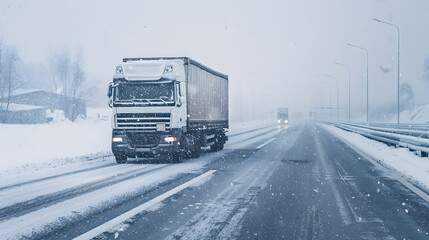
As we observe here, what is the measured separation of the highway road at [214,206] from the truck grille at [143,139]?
8.50 ft


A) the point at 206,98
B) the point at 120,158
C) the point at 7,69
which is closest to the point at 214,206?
the point at 120,158

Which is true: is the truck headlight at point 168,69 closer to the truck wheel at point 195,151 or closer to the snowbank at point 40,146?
the truck wheel at point 195,151

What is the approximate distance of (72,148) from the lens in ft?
67.3

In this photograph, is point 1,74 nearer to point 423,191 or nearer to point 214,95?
point 214,95

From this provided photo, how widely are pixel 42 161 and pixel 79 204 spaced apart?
28.0 ft

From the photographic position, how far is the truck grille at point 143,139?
14.8m

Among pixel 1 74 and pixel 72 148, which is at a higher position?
pixel 1 74

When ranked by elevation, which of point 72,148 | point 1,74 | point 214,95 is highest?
point 1,74

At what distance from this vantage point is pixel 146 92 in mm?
15094

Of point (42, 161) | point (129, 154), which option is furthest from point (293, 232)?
point (42, 161)

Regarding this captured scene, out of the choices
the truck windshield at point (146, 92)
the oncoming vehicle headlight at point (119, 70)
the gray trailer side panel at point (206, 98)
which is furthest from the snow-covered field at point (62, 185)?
the oncoming vehicle headlight at point (119, 70)

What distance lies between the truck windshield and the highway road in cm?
342

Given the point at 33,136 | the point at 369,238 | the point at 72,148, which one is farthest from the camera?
the point at 33,136

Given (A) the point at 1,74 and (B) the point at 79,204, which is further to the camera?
(A) the point at 1,74
